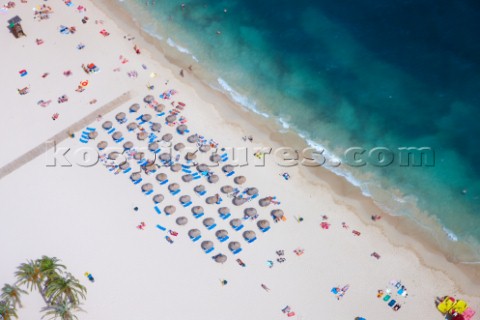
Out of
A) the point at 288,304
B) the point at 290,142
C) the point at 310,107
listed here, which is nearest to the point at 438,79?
the point at 310,107

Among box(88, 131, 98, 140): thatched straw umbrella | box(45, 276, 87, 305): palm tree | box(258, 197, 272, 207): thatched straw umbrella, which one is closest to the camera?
box(45, 276, 87, 305): palm tree

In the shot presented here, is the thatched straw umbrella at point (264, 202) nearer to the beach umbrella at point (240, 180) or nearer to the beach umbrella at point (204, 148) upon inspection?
the beach umbrella at point (240, 180)

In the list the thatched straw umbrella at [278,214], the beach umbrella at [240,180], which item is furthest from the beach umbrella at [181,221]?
the thatched straw umbrella at [278,214]

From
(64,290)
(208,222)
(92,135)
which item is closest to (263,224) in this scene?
(208,222)

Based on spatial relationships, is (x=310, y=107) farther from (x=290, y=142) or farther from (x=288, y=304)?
(x=288, y=304)

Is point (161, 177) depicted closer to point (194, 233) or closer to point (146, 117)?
point (194, 233)

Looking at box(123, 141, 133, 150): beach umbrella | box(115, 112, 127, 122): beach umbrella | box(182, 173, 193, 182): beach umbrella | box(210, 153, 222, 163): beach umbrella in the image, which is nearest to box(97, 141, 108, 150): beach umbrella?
box(123, 141, 133, 150): beach umbrella

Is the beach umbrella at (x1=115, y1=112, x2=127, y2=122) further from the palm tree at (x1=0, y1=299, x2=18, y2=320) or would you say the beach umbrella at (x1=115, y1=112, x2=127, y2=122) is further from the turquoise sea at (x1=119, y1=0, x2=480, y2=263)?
the palm tree at (x1=0, y1=299, x2=18, y2=320)
